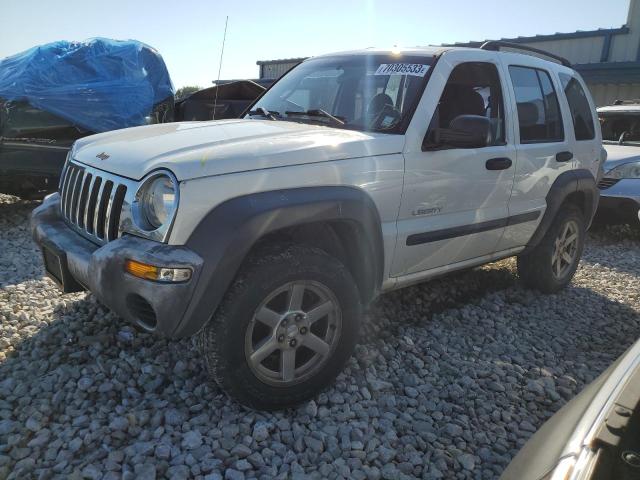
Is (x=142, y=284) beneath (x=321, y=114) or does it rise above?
beneath

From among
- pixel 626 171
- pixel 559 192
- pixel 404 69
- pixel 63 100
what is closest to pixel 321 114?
pixel 404 69

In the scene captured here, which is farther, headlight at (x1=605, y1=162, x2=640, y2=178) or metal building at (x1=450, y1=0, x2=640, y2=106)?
metal building at (x1=450, y1=0, x2=640, y2=106)

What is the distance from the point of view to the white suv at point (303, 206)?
7.29ft

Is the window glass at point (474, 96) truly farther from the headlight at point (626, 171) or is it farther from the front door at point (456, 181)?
the headlight at point (626, 171)

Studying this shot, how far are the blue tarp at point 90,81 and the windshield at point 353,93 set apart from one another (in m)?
2.88

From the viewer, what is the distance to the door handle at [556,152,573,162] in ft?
13.3

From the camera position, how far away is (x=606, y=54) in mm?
13445

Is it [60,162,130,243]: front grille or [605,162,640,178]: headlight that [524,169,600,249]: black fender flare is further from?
[60,162,130,243]: front grille

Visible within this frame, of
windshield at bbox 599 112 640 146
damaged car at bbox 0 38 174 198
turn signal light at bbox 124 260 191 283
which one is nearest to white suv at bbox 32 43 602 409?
turn signal light at bbox 124 260 191 283

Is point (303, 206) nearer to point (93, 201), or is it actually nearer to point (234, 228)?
point (234, 228)

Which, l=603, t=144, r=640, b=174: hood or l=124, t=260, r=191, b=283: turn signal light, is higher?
l=124, t=260, r=191, b=283: turn signal light

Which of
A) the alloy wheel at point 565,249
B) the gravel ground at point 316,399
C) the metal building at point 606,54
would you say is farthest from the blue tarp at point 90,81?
the metal building at point 606,54

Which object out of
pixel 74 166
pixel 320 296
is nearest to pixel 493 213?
pixel 320 296

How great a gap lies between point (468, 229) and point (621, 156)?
14.5 ft
